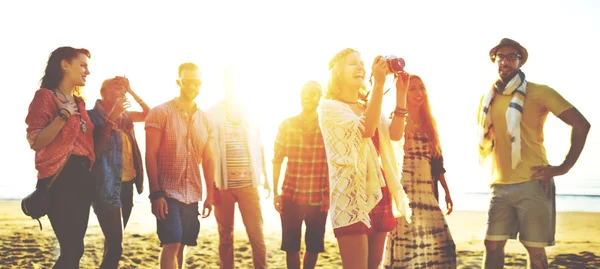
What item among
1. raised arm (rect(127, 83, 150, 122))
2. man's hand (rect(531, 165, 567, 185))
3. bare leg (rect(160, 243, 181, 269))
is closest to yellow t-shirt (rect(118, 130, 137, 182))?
raised arm (rect(127, 83, 150, 122))

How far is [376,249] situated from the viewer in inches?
141

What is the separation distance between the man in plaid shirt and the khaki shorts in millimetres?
1802

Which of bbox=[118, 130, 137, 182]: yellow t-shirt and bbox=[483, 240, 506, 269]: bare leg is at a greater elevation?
bbox=[118, 130, 137, 182]: yellow t-shirt

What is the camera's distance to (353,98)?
367 cm

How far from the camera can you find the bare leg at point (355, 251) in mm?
3334

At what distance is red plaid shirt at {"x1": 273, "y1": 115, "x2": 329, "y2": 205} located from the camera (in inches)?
230

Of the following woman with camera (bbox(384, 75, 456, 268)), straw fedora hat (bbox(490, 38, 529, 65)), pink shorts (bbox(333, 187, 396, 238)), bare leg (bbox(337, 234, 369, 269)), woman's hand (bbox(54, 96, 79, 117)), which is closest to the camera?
bare leg (bbox(337, 234, 369, 269))

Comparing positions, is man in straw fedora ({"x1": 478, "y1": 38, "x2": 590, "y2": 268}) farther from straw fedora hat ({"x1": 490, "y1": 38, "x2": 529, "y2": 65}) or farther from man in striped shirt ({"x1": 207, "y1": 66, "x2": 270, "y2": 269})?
man in striped shirt ({"x1": 207, "y1": 66, "x2": 270, "y2": 269})

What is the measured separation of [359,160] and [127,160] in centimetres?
294

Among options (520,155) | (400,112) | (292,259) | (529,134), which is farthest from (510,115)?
(292,259)

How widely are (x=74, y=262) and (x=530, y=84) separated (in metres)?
4.08

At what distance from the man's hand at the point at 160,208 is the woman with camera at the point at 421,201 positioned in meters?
2.23

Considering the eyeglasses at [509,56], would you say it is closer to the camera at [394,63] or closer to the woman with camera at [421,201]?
the woman with camera at [421,201]

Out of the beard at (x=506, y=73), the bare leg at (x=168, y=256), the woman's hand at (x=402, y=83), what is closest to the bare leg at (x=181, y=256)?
the bare leg at (x=168, y=256)
